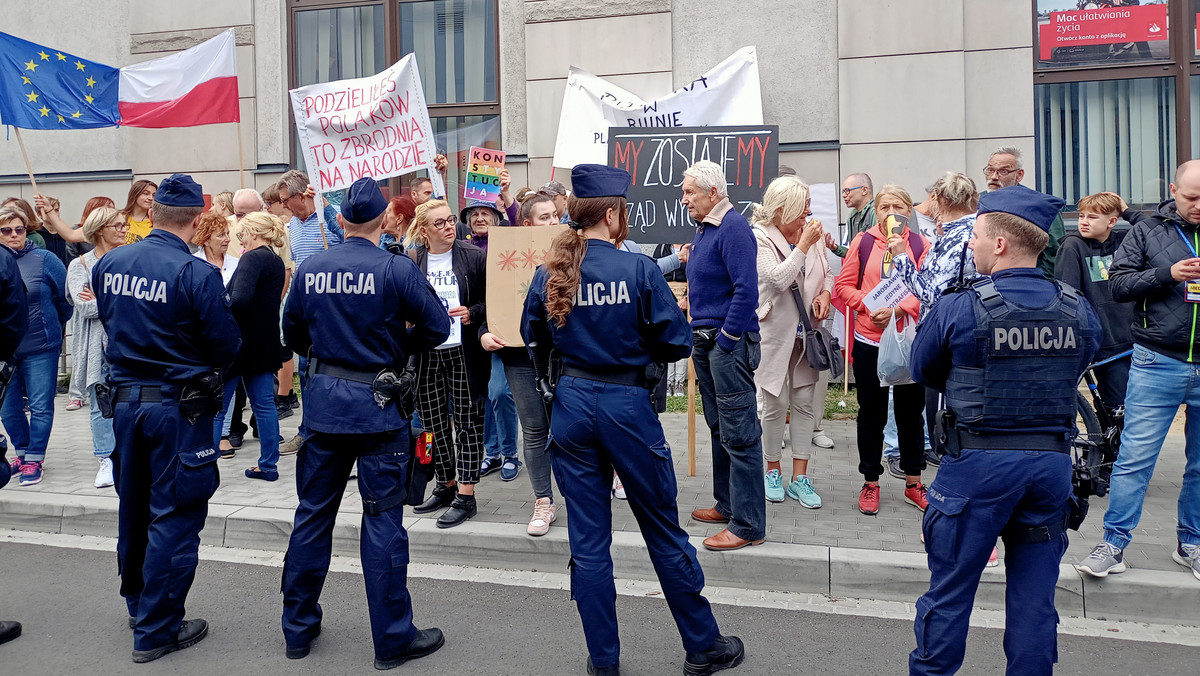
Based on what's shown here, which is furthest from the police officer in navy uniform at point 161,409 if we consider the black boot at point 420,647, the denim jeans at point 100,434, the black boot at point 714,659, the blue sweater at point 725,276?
the denim jeans at point 100,434

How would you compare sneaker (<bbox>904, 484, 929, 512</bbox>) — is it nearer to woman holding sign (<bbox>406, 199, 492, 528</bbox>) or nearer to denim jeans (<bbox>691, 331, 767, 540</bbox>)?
denim jeans (<bbox>691, 331, 767, 540</bbox>)

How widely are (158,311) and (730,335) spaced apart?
111 inches

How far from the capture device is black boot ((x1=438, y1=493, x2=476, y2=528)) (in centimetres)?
590

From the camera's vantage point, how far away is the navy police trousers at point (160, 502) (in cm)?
440

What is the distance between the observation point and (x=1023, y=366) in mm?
3295

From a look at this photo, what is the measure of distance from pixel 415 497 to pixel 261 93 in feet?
29.1

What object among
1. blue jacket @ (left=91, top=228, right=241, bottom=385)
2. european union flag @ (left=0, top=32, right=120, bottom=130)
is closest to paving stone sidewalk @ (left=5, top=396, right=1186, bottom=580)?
blue jacket @ (left=91, top=228, right=241, bottom=385)

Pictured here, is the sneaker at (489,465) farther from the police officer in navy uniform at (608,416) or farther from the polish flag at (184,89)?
the polish flag at (184,89)

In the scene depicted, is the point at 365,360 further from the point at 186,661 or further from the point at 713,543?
the point at 713,543

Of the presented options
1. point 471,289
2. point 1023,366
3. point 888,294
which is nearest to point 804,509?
point 888,294

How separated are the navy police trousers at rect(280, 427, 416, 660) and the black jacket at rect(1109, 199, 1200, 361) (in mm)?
3707

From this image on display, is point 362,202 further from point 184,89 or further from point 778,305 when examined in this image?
point 184,89

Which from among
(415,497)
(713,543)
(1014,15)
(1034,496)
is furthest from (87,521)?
(1014,15)

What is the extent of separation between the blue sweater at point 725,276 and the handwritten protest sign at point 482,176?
2360 mm
